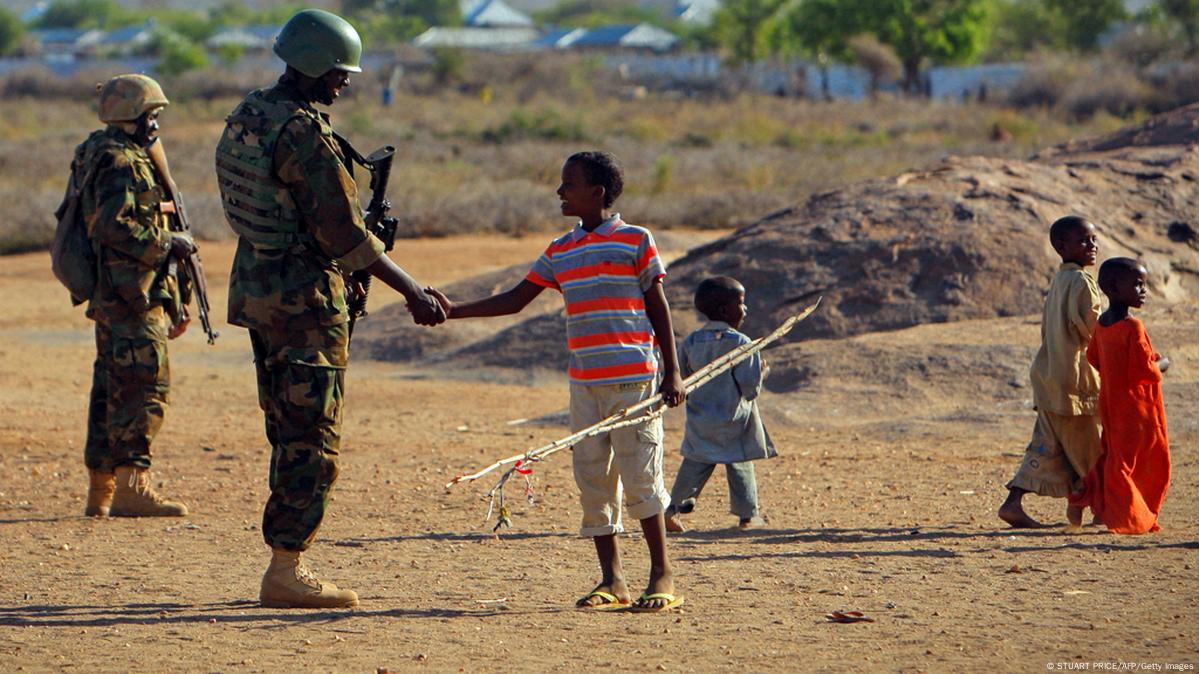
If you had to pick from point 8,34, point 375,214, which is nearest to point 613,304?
point 375,214

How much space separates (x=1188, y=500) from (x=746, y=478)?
213cm

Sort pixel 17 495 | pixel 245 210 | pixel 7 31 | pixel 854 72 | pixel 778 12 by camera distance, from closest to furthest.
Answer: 1. pixel 245 210
2. pixel 17 495
3. pixel 854 72
4. pixel 778 12
5. pixel 7 31

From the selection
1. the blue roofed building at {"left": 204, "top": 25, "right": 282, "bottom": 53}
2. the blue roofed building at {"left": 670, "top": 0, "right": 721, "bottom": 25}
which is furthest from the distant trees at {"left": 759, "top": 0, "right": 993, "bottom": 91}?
the blue roofed building at {"left": 670, "top": 0, "right": 721, "bottom": 25}

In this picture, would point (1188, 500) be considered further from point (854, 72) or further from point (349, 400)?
point (854, 72)

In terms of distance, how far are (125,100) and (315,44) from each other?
7.60ft

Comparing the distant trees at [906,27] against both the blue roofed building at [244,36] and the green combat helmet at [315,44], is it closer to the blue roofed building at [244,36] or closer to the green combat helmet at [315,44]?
the blue roofed building at [244,36]

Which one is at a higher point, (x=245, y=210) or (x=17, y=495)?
(x=245, y=210)

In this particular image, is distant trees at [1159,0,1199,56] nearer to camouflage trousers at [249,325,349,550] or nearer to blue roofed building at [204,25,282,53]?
blue roofed building at [204,25,282,53]

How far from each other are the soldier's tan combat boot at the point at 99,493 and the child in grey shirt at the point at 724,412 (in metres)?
2.61

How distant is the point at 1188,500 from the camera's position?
728 centimetres

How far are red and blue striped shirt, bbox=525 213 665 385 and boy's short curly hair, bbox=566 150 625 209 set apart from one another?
0.11 m

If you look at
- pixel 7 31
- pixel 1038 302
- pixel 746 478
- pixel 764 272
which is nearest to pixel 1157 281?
pixel 1038 302

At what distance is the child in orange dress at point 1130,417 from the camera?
6383 millimetres

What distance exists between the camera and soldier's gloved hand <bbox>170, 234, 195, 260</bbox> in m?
7.09
